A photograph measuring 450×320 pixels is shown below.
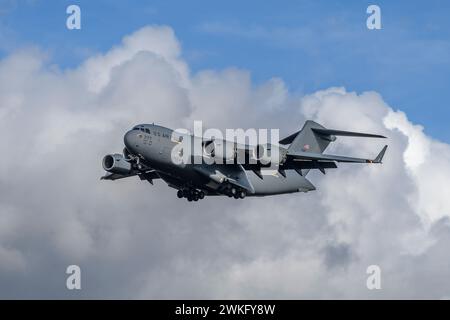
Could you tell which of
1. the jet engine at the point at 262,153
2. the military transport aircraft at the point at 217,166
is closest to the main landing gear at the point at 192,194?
the military transport aircraft at the point at 217,166

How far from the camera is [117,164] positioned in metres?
49.1

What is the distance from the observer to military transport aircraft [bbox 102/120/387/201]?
44781 mm

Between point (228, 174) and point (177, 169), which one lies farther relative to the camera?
point (228, 174)

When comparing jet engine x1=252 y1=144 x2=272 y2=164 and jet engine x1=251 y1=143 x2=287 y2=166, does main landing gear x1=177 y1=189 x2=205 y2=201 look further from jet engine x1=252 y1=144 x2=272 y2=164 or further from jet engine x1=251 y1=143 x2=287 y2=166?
jet engine x1=252 y1=144 x2=272 y2=164

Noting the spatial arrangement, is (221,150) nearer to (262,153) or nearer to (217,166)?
(217,166)

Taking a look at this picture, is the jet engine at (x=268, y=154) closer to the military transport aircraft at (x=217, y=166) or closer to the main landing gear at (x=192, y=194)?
the military transport aircraft at (x=217, y=166)

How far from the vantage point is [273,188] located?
167 ft

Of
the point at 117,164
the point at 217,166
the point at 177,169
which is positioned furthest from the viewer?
the point at 117,164

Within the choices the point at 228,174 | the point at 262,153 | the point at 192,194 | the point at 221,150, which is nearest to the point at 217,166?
the point at 228,174

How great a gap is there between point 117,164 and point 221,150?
641 cm

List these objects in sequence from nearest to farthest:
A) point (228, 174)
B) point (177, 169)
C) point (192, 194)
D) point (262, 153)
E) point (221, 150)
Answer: point (177, 169) < point (221, 150) < point (262, 153) < point (228, 174) < point (192, 194)
